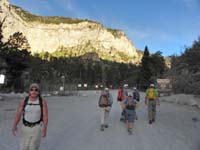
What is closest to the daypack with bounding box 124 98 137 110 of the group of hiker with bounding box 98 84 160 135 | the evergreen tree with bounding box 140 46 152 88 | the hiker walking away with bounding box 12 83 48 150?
the group of hiker with bounding box 98 84 160 135

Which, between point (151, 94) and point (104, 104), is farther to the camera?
point (151, 94)

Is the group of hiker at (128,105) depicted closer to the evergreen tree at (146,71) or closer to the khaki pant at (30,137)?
the khaki pant at (30,137)

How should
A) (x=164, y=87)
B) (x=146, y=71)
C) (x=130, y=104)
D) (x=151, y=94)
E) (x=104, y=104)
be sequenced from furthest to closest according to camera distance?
(x=146, y=71), (x=164, y=87), (x=151, y=94), (x=104, y=104), (x=130, y=104)

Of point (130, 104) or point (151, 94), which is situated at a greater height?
point (151, 94)

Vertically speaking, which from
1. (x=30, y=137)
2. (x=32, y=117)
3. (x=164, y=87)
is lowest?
(x=30, y=137)

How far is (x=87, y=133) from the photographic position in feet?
37.7

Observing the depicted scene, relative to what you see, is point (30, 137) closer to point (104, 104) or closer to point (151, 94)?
point (104, 104)

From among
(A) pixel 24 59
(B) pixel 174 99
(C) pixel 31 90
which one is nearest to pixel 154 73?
(A) pixel 24 59

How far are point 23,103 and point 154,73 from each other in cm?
8784

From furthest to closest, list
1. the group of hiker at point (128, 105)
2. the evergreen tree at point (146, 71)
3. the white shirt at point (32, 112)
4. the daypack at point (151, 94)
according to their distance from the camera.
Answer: the evergreen tree at point (146, 71)
the daypack at point (151, 94)
the group of hiker at point (128, 105)
the white shirt at point (32, 112)

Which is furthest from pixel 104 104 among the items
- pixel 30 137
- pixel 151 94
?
pixel 30 137

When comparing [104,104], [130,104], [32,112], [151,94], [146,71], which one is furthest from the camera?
[146,71]

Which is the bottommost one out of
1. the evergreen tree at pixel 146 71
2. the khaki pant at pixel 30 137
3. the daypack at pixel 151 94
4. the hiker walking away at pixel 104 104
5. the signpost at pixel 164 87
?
the khaki pant at pixel 30 137

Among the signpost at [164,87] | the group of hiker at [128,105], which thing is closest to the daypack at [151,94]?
the group of hiker at [128,105]
